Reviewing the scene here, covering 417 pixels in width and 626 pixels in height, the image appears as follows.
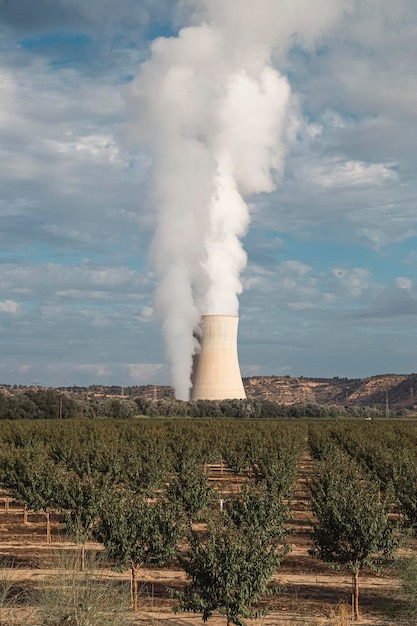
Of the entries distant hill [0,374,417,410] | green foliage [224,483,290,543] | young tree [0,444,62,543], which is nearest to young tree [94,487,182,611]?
green foliage [224,483,290,543]

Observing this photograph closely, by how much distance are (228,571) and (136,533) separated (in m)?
3.03

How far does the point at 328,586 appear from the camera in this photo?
1584 centimetres

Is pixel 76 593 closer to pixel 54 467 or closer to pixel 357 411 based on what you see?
pixel 54 467

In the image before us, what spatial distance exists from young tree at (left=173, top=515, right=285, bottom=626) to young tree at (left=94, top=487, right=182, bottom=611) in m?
2.31

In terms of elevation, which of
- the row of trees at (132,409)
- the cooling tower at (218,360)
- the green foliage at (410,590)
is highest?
the cooling tower at (218,360)

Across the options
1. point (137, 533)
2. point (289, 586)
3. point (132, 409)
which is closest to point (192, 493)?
point (289, 586)

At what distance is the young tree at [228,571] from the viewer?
11445 mm

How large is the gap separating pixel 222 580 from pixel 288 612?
9.65 feet

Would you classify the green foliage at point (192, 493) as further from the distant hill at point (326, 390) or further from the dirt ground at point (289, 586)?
the distant hill at point (326, 390)

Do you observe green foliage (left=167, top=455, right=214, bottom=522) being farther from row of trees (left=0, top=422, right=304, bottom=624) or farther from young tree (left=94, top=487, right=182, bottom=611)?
young tree (left=94, top=487, right=182, bottom=611)

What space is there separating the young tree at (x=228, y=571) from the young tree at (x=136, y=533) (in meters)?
2.31

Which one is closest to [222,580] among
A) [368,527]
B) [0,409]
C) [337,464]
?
[368,527]

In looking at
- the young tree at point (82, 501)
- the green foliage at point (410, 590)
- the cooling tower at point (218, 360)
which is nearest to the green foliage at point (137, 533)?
the young tree at point (82, 501)

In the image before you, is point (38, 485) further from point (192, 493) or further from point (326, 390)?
point (326, 390)
